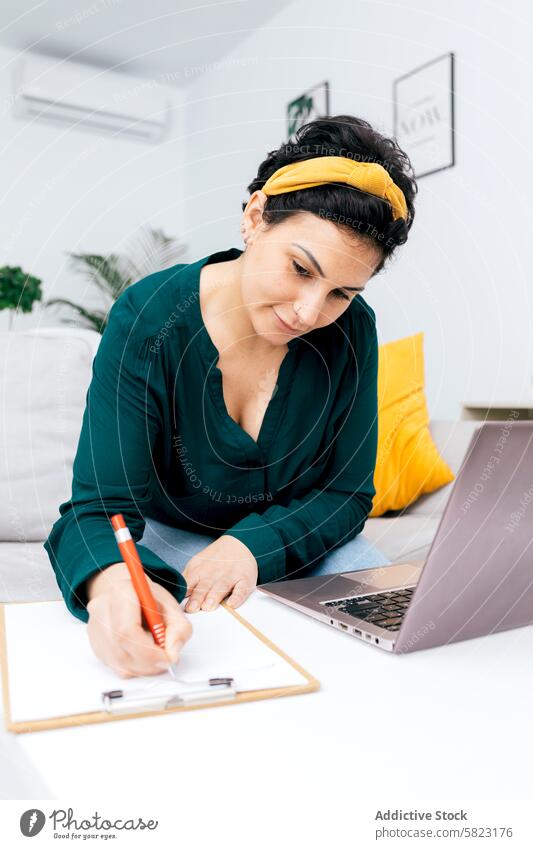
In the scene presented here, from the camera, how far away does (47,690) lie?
1.46 ft

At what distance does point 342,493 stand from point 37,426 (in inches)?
27.4

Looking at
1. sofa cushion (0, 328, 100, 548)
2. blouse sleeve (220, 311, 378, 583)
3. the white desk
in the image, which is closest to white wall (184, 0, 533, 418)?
sofa cushion (0, 328, 100, 548)

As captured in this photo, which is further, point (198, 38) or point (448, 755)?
point (198, 38)

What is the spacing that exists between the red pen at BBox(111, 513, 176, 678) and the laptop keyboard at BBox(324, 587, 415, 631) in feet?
0.63

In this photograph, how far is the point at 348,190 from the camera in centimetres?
74

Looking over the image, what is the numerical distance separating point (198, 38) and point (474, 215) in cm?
150

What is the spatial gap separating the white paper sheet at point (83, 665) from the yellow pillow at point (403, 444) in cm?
120

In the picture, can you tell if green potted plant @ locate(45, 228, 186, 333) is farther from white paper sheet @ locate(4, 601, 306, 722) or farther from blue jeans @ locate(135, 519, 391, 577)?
white paper sheet @ locate(4, 601, 306, 722)

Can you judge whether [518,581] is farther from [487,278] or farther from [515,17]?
[515,17]

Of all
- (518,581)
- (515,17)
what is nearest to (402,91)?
(515,17)

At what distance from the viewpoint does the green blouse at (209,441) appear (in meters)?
0.75

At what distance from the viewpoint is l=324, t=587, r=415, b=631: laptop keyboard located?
0.58 metres

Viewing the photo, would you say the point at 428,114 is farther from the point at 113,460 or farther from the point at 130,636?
the point at 130,636

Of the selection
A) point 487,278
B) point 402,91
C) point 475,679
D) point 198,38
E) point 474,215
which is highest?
point 198,38
